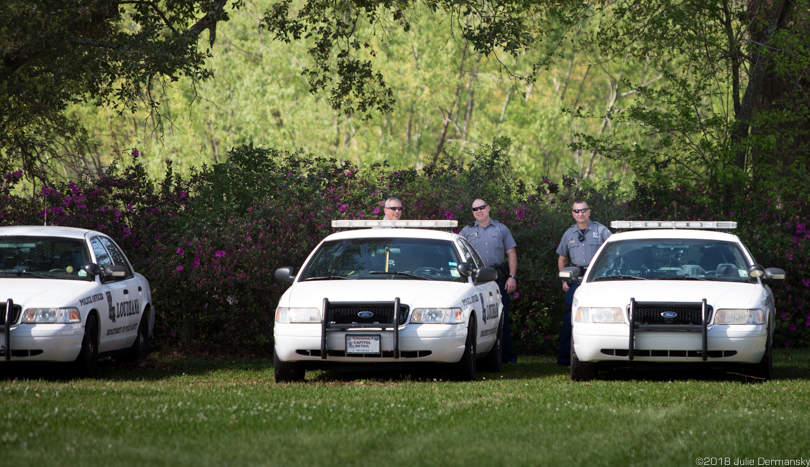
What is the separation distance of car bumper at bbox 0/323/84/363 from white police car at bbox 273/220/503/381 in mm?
2096

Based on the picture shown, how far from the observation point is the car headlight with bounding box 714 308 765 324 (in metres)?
10.5

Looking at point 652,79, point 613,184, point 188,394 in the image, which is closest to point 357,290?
point 188,394

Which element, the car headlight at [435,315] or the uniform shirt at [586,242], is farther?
the uniform shirt at [586,242]

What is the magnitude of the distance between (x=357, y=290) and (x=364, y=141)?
1442 inches

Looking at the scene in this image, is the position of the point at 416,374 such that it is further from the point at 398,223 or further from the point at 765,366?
the point at 765,366

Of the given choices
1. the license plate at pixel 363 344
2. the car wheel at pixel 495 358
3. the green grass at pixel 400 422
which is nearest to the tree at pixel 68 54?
the green grass at pixel 400 422

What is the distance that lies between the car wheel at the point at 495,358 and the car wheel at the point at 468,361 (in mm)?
1525

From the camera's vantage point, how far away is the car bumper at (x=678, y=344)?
10.4m

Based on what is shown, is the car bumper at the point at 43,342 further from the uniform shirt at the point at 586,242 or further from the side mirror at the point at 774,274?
the side mirror at the point at 774,274

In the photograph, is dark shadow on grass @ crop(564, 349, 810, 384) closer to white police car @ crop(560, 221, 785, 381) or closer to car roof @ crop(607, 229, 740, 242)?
white police car @ crop(560, 221, 785, 381)

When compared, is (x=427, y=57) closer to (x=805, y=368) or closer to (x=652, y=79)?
(x=652, y=79)

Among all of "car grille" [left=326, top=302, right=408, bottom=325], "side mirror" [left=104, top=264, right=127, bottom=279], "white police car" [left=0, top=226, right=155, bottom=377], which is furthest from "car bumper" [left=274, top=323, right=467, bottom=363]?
"side mirror" [left=104, top=264, right=127, bottom=279]

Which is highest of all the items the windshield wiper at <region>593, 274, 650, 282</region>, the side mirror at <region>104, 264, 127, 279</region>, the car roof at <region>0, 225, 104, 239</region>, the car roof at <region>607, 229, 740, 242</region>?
the car roof at <region>0, 225, 104, 239</region>

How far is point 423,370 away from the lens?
12.4 meters
